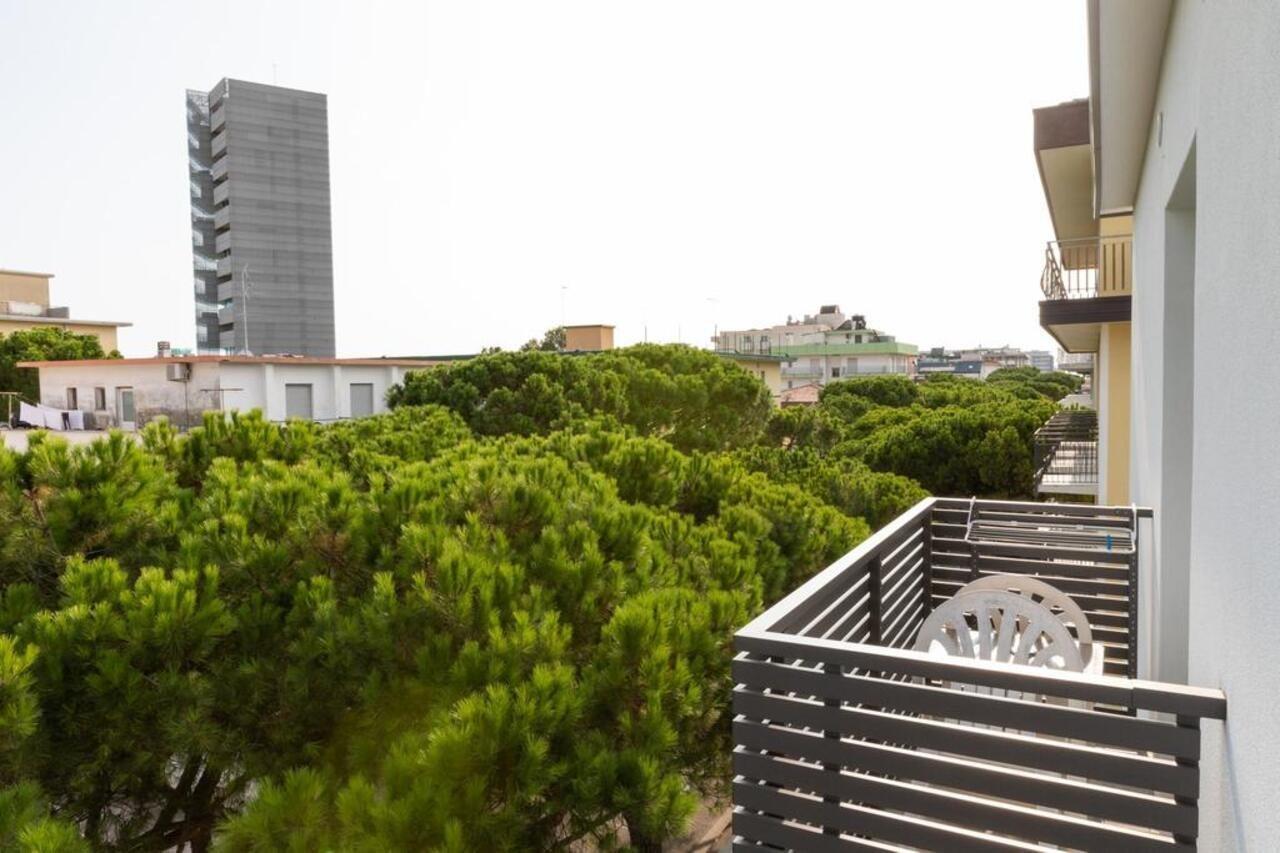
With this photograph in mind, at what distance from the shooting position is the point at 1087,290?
12.0 m

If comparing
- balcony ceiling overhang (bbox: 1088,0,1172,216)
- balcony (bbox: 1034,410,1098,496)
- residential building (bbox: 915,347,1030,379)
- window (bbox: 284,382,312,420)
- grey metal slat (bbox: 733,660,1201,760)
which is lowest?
balcony (bbox: 1034,410,1098,496)

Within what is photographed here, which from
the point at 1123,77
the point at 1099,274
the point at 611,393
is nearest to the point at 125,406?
the point at 611,393

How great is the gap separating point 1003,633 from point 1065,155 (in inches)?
333

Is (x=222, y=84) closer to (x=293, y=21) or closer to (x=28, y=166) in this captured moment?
(x=28, y=166)

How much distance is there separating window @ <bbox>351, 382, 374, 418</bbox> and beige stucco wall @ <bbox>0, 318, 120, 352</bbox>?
3658cm

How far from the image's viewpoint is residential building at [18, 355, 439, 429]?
1142 inches

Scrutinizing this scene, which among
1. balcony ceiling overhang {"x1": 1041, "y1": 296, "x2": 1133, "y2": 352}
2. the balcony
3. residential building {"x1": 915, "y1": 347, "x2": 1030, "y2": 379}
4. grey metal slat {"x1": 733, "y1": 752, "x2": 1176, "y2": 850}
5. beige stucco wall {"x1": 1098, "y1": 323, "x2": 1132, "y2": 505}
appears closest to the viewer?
grey metal slat {"x1": 733, "y1": 752, "x2": 1176, "y2": 850}

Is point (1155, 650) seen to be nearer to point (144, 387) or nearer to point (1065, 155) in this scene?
point (1065, 155)

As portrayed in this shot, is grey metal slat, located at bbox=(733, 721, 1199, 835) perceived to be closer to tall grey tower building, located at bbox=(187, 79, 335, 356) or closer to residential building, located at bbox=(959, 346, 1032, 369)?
tall grey tower building, located at bbox=(187, 79, 335, 356)

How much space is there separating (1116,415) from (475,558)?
32.7ft

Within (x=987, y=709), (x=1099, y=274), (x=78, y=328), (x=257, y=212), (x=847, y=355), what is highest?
(x=257, y=212)

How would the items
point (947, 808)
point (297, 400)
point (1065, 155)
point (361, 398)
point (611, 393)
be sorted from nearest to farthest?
point (947, 808) < point (1065, 155) < point (611, 393) < point (297, 400) < point (361, 398)

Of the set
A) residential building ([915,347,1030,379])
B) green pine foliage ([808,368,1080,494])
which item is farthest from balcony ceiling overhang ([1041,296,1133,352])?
residential building ([915,347,1030,379])

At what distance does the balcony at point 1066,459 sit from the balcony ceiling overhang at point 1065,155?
4239mm
